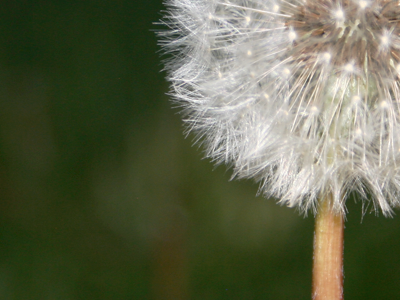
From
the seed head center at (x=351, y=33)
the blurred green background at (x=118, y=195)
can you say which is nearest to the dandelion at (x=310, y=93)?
the seed head center at (x=351, y=33)

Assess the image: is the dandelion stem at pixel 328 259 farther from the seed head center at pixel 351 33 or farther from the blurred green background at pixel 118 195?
the blurred green background at pixel 118 195

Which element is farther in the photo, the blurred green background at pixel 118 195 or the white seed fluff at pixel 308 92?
the blurred green background at pixel 118 195

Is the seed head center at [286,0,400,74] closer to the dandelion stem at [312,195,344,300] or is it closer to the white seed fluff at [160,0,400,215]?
the white seed fluff at [160,0,400,215]

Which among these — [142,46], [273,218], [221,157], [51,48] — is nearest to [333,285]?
[221,157]

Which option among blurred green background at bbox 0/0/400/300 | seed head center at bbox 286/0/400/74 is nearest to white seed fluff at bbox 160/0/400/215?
seed head center at bbox 286/0/400/74

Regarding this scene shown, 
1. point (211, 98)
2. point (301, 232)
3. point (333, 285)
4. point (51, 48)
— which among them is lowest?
point (333, 285)

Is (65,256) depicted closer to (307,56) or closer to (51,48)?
(51,48)

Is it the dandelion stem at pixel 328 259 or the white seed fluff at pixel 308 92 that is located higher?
the white seed fluff at pixel 308 92
